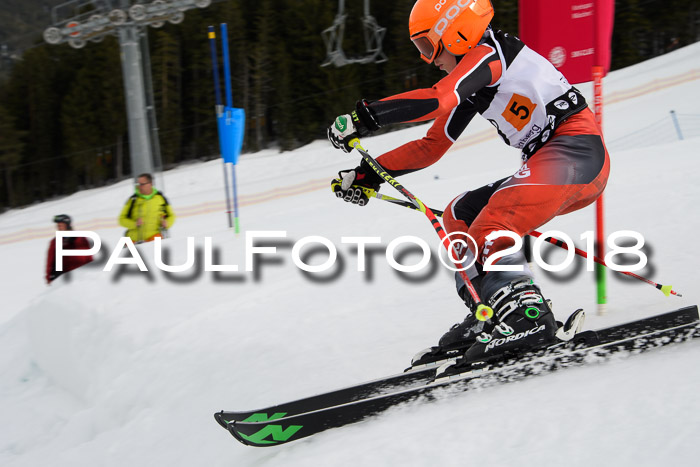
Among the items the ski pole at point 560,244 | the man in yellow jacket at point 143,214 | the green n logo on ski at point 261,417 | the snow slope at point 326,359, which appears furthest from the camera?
the man in yellow jacket at point 143,214

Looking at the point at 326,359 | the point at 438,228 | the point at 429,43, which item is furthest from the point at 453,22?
the point at 326,359

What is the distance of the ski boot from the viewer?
2.49 metres

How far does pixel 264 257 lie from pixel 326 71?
1166 inches

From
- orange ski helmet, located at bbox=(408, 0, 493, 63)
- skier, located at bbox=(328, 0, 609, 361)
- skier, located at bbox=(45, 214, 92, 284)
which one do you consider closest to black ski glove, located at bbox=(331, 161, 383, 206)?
skier, located at bbox=(328, 0, 609, 361)

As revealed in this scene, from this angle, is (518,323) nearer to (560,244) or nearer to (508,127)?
(560,244)

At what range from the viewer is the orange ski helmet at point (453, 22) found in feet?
8.12

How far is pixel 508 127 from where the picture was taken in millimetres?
2668

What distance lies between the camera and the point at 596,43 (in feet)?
10.7

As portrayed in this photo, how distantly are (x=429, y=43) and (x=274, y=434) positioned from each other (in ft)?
5.83

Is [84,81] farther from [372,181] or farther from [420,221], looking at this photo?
[372,181]

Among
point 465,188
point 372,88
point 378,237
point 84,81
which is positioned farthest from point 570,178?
point 84,81

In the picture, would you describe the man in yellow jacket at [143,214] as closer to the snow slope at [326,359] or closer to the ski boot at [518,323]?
the snow slope at [326,359]

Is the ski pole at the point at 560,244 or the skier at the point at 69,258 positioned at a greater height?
the ski pole at the point at 560,244
